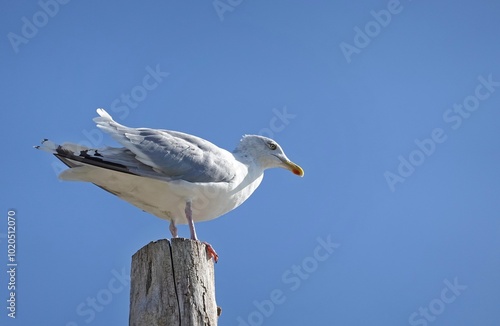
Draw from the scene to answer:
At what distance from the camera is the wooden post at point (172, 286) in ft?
16.3

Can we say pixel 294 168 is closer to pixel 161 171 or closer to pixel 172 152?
pixel 172 152

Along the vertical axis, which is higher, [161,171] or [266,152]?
[266,152]

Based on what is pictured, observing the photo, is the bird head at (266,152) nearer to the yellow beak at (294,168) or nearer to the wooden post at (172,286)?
the yellow beak at (294,168)

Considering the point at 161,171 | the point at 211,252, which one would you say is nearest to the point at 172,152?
the point at 161,171

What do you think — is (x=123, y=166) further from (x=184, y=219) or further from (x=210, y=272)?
(x=210, y=272)

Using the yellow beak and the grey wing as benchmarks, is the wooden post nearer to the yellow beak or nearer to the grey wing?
the grey wing

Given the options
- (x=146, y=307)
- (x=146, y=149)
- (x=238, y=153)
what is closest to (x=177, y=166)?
(x=146, y=149)

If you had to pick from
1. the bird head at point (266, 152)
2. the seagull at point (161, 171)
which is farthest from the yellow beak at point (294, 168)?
the seagull at point (161, 171)

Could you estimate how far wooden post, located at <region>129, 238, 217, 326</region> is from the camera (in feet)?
16.3

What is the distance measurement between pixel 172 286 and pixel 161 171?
2.10 meters

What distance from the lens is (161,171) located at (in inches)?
274

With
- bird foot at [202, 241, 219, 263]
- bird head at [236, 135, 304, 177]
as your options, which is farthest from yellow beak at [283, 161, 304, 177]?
bird foot at [202, 241, 219, 263]

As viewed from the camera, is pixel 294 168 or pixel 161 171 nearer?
pixel 161 171

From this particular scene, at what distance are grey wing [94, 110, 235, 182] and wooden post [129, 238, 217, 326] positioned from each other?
5.50 feet
